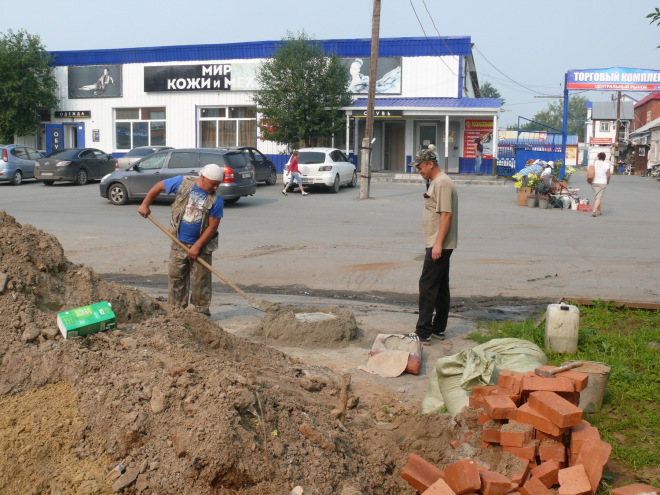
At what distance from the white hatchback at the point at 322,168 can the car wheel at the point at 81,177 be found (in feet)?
28.6

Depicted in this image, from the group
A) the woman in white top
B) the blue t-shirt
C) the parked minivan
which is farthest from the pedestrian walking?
the blue t-shirt

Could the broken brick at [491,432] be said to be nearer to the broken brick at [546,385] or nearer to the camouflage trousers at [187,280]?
the broken brick at [546,385]

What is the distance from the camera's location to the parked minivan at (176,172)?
63.0ft

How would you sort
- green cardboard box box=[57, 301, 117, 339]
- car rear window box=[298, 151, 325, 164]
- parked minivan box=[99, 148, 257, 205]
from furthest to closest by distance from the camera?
car rear window box=[298, 151, 325, 164], parked minivan box=[99, 148, 257, 205], green cardboard box box=[57, 301, 117, 339]

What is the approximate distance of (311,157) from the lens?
82.0 ft

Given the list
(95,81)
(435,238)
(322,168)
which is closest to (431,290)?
(435,238)

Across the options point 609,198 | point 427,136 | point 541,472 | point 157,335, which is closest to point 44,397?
point 157,335

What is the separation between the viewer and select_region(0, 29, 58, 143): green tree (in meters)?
34.9

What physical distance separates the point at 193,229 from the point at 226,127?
29.7 metres

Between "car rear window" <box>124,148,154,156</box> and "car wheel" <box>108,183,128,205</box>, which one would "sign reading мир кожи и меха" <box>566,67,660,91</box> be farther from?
"car wheel" <box>108,183,128,205</box>

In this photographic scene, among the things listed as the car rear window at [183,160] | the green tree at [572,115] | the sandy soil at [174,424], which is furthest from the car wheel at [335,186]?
the green tree at [572,115]

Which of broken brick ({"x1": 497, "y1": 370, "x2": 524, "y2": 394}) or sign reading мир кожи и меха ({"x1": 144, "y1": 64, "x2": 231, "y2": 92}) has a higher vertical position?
sign reading мир кожи и меха ({"x1": 144, "y1": 64, "x2": 231, "y2": 92})

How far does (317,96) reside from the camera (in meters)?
31.6

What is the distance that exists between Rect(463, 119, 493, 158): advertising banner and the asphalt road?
12278mm
